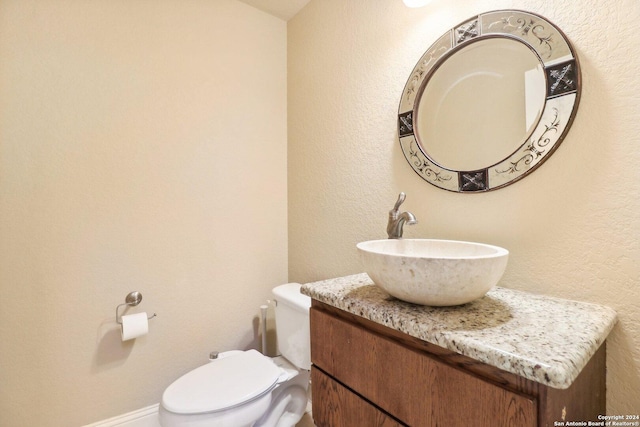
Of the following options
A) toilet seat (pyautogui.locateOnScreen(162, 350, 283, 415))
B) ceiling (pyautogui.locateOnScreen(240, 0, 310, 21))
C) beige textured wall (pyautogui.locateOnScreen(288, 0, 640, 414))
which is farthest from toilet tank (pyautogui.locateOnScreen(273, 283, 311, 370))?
ceiling (pyautogui.locateOnScreen(240, 0, 310, 21))

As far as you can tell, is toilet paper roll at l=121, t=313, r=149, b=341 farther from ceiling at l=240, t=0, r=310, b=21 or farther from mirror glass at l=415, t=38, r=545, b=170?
ceiling at l=240, t=0, r=310, b=21

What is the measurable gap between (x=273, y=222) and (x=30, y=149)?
1215mm

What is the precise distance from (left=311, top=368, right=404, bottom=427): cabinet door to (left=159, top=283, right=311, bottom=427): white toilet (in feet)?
1.31

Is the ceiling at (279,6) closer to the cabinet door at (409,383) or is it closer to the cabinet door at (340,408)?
the cabinet door at (409,383)

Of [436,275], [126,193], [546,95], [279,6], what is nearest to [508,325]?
[436,275]

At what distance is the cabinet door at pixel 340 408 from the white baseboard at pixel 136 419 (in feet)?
3.72

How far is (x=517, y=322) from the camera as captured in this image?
2.09ft

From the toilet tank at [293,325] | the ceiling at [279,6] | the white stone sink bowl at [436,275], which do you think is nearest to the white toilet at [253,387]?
the toilet tank at [293,325]

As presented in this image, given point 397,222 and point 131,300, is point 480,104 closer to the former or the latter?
point 397,222

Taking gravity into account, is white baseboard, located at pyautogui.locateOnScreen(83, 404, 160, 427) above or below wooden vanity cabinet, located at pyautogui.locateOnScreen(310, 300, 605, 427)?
below

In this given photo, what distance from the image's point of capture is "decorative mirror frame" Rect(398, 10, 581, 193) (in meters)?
0.81

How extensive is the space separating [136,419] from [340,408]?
1.29 metres

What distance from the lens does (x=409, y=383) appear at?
2.11 feet

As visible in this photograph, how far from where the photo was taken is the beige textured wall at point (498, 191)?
29.1 inches
